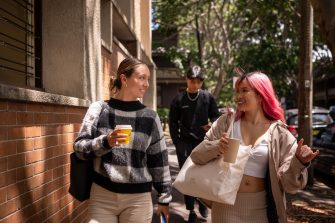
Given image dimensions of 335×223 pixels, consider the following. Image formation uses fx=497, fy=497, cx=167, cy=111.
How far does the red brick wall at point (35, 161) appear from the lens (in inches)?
130

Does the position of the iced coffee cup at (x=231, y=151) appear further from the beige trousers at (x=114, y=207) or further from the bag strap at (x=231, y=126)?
the beige trousers at (x=114, y=207)

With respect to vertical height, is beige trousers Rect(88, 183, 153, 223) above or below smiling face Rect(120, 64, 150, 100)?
below

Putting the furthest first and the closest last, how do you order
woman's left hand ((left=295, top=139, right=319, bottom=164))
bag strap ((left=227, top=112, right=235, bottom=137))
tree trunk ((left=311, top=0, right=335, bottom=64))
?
tree trunk ((left=311, top=0, right=335, bottom=64)) → bag strap ((left=227, top=112, right=235, bottom=137)) → woman's left hand ((left=295, top=139, right=319, bottom=164))

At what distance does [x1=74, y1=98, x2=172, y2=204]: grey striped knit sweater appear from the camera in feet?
10.6

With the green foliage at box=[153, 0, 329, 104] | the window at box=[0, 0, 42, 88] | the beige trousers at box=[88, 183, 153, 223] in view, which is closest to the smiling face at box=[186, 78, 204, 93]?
the window at box=[0, 0, 42, 88]

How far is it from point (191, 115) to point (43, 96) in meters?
2.91

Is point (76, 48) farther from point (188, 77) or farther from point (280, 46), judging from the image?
point (280, 46)

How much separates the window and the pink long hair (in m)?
2.44

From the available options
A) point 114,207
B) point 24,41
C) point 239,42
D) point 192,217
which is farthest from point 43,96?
point 239,42

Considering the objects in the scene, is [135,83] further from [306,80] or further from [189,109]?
[306,80]

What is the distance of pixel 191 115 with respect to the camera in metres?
6.57

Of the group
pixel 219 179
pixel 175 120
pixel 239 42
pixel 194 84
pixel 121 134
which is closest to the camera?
pixel 121 134

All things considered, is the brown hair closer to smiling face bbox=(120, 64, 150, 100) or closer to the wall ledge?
smiling face bbox=(120, 64, 150, 100)

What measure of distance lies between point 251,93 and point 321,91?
1633 inches
